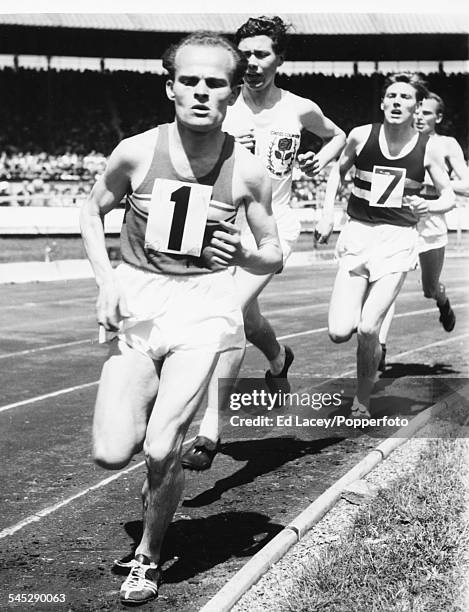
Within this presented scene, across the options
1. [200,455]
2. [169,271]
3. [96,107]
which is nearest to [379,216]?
[200,455]

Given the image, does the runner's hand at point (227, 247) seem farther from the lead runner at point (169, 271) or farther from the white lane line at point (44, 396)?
the white lane line at point (44, 396)

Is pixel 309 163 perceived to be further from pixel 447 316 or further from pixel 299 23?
pixel 299 23

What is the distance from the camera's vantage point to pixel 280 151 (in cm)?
578

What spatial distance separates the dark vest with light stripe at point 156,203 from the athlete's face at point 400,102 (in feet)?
8.91

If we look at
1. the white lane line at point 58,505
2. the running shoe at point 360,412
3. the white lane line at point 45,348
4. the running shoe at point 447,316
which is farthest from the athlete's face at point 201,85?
the white lane line at point 45,348

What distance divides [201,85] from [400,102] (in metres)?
2.95

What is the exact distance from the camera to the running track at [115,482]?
3.93 m

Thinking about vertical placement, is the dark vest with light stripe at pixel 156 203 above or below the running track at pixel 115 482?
above

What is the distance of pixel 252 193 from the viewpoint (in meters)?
3.80

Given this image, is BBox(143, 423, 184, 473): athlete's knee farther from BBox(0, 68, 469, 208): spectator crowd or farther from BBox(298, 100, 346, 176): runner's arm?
BBox(0, 68, 469, 208): spectator crowd

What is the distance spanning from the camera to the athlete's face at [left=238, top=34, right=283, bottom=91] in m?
5.52

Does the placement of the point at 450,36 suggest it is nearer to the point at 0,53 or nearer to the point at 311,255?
the point at 311,255

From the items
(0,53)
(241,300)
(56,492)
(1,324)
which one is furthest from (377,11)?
(0,53)

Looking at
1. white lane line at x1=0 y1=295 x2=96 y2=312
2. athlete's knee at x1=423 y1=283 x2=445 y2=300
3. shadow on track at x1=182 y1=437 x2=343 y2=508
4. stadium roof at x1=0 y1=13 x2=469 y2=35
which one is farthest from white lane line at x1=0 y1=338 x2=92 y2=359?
stadium roof at x1=0 y1=13 x2=469 y2=35
